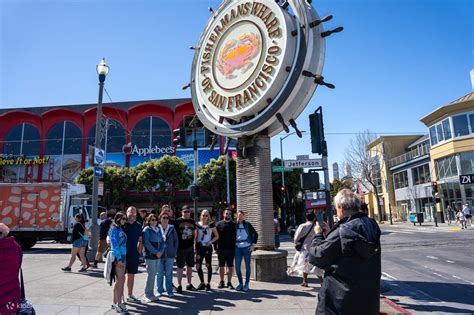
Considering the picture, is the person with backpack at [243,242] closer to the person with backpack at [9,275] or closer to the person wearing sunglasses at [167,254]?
the person wearing sunglasses at [167,254]

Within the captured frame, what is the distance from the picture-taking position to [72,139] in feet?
133

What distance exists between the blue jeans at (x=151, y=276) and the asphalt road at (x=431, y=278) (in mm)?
4872

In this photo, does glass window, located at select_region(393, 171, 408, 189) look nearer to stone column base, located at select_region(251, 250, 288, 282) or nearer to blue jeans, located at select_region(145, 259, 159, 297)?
stone column base, located at select_region(251, 250, 288, 282)

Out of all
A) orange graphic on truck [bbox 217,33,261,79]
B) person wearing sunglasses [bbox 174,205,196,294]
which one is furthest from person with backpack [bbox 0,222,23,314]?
orange graphic on truck [bbox 217,33,261,79]

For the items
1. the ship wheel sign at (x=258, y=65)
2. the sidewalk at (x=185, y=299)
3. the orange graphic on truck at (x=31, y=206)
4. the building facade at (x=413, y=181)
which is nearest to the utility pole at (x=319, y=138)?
the ship wheel sign at (x=258, y=65)

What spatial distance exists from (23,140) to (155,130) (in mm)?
16101

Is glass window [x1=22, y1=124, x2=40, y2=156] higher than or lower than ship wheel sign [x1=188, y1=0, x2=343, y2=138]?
higher

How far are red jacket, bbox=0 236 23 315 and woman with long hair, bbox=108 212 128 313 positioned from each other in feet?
8.38

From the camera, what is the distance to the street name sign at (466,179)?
32.5m

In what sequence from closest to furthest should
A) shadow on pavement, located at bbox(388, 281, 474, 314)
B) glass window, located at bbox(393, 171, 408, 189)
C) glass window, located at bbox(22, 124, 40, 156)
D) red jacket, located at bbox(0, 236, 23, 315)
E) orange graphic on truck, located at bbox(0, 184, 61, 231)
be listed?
red jacket, located at bbox(0, 236, 23, 315)
shadow on pavement, located at bbox(388, 281, 474, 314)
orange graphic on truck, located at bbox(0, 184, 61, 231)
glass window, located at bbox(22, 124, 40, 156)
glass window, located at bbox(393, 171, 408, 189)

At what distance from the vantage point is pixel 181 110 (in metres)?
39.1

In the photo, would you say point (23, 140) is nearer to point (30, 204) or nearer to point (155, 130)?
point (155, 130)

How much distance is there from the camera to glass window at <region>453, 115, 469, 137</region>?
111ft

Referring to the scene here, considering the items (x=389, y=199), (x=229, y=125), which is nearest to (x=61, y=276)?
(x=229, y=125)
